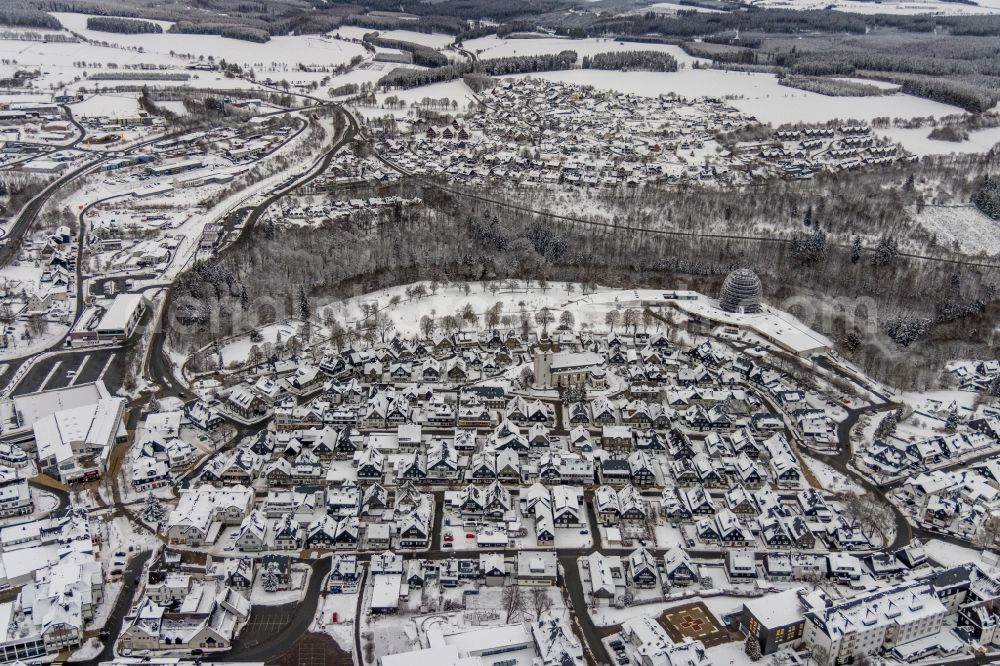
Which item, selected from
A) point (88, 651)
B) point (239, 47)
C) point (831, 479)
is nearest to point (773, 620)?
point (831, 479)

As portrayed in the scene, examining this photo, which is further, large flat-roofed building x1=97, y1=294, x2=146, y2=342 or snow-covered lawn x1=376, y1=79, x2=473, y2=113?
snow-covered lawn x1=376, y1=79, x2=473, y2=113

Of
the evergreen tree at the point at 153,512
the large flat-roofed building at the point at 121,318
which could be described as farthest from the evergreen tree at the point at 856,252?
the evergreen tree at the point at 153,512

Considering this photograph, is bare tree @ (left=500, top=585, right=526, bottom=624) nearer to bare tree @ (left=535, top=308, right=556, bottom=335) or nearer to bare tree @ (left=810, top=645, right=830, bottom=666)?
bare tree @ (left=810, top=645, right=830, bottom=666)

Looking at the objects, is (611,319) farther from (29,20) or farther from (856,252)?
(29,20)

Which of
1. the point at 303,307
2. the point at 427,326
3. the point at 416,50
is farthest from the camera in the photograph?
the point at 416,50

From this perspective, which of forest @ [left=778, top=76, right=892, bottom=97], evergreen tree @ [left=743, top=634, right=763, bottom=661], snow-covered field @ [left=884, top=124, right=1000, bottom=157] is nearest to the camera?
evergreen tree @ [left=743, top=634, right=763, bottom=661]

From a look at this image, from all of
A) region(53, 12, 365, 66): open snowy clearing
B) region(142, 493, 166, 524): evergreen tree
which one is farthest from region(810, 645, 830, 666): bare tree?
region(53, 12, 365, 66): open snowy clearing

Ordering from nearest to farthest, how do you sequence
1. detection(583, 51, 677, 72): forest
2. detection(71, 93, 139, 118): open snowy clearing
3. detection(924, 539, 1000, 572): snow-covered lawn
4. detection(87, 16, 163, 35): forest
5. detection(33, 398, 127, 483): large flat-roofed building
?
detection(924, 539, 1000, 572): snow-covered lawn < detection(33, 398, 127, 483): large flat-roofed building < detection(71, 93, 139, 118): open snowy clearing < detection(583, 51, 677, 72): forest < detection(87, 16, 163, 35): forest
